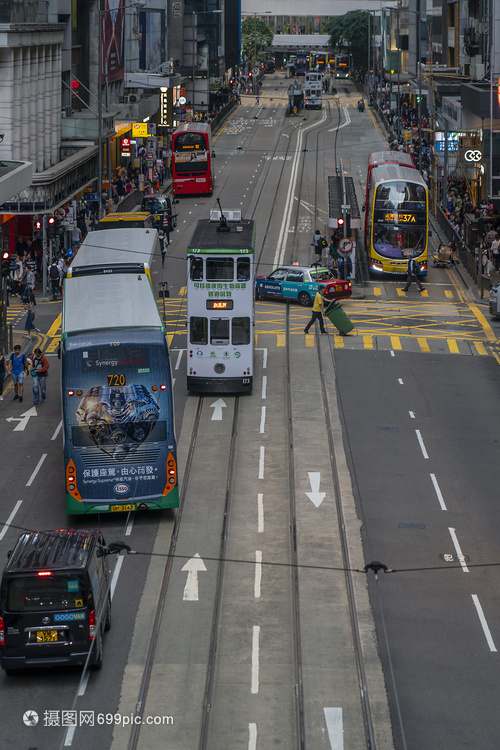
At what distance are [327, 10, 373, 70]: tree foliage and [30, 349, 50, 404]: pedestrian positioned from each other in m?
152

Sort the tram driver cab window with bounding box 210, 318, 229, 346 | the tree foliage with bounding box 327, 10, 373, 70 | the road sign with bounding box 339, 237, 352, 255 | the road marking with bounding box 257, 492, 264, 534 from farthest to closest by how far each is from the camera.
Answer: the tree foliage with bounding box 327, 10, 373, 70
the road sign with bounding box 339, 237, 352, 255
the tram driver cab window with bounding box 210, 318, 229, 346
the road marking with bounding box 257, 492, 264, 534

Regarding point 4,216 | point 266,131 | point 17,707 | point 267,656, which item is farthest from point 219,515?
point 266,131

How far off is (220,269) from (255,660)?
15.7 meters

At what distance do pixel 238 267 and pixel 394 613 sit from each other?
46.7 feet

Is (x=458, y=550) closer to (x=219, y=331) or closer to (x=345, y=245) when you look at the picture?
(x=219, y=331)

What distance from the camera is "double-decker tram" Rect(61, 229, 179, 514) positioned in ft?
74.2

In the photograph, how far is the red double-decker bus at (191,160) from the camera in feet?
241

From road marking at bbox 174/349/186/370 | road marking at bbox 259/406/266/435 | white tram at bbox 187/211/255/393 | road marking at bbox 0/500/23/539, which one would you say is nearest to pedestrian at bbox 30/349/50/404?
white tram at bbox 187/211/255/393

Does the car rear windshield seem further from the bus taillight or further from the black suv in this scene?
the bus taillight

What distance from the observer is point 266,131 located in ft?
360

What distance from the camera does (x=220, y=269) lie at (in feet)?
105

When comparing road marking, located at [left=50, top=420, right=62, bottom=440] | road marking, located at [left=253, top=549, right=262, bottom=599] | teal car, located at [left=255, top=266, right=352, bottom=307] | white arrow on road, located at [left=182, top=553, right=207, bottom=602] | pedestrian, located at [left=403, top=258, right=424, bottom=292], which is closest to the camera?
white arrow on road, located at [left=182, top=553, right=207, bottom=602]

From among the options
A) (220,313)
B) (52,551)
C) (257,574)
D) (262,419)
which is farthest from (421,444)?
(52,551)

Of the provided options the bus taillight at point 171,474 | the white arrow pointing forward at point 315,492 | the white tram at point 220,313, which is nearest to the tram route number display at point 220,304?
the white tram at point 220,313
